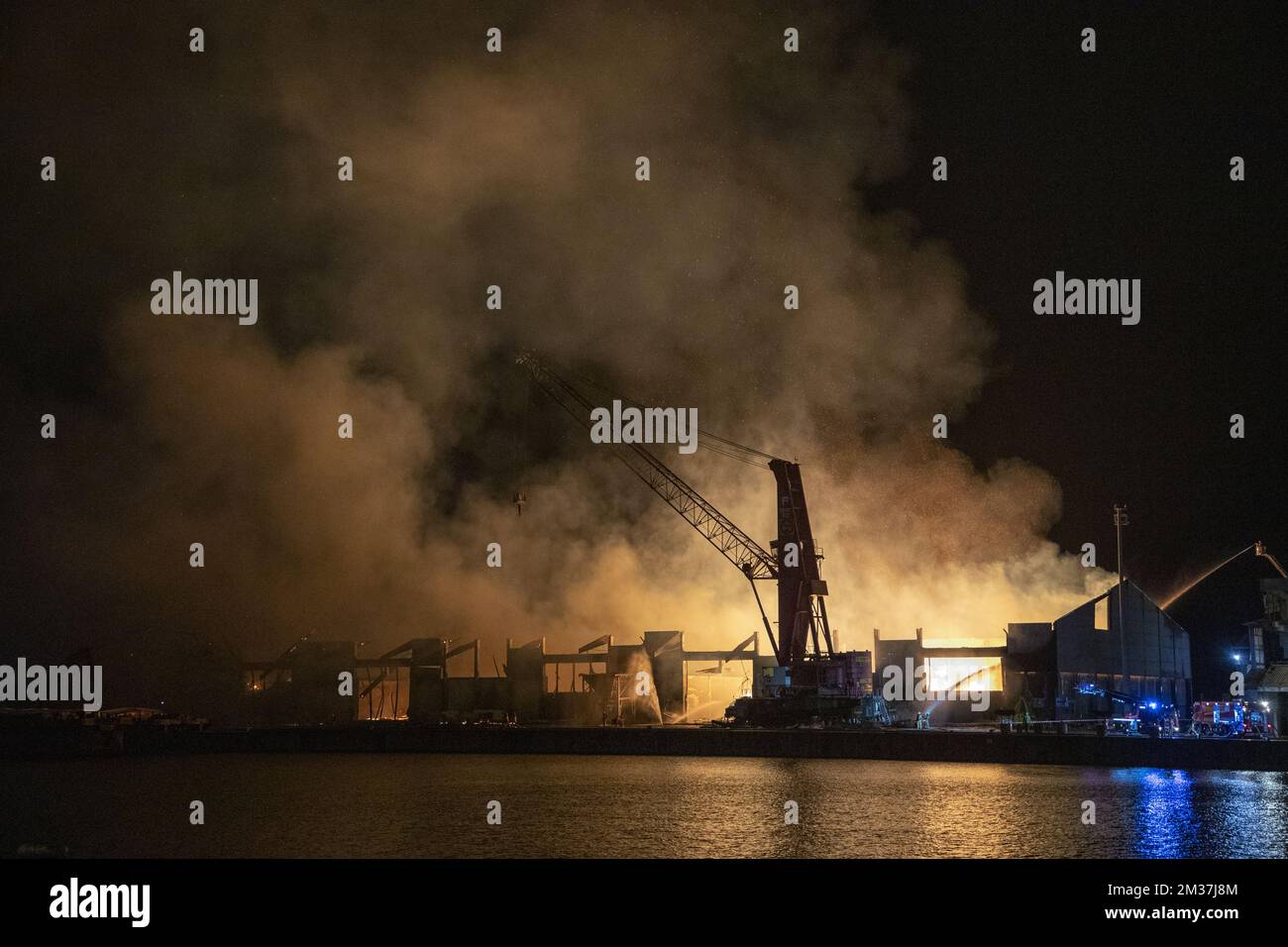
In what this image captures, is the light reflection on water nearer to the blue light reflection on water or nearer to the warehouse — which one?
the blue light reflection on water

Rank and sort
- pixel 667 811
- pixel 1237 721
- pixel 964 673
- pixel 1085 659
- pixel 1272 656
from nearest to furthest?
pixel 667 811
pixel 1237 721
pixel 1272 656
pixel 1085 659
pixel 964 673

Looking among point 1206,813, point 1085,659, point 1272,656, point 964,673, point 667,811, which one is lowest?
point 667,811

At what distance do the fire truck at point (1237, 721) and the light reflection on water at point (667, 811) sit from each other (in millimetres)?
5829

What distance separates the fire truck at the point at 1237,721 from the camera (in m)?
70.4

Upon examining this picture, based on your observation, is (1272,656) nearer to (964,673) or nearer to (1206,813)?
(964,673)

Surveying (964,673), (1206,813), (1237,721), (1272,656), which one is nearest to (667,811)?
(1206,813)

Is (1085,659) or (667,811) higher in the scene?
(1085,659)

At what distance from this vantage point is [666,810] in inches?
2104

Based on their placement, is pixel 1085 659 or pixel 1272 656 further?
pixel 1085 659

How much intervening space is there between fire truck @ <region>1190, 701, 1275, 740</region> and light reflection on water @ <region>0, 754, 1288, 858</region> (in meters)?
5.83

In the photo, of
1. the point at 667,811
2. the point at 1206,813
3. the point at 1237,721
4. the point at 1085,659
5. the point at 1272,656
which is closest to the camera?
the point at 1206,813

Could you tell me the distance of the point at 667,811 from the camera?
5306 centimetres

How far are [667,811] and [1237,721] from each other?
1481 inches
